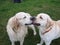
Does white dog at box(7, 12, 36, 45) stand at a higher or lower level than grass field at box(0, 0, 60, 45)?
higher

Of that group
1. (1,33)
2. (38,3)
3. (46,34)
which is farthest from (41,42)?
(38,3)

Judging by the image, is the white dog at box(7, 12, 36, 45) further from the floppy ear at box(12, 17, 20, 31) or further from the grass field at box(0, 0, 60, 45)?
the grass field at box(0, 0, 60, 45)

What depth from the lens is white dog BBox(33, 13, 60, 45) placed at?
354 centimetres

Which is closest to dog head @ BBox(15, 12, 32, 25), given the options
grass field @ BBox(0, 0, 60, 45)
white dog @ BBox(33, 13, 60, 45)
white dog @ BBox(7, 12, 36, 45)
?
white dog @ BBox(7, 12, 36, 45)

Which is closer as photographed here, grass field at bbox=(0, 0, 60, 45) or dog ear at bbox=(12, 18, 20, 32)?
dog ear at bbox=(12, 18, 20, 32)

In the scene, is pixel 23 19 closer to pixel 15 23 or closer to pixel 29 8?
pixel 15 23

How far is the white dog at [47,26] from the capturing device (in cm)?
354

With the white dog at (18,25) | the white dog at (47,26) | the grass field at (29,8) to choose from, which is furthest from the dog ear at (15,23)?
the grass field at (29,8)

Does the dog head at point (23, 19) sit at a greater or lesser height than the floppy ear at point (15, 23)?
greater

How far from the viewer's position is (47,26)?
358 cm

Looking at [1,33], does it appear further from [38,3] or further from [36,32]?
[38,3]

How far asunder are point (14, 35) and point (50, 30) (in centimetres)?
74

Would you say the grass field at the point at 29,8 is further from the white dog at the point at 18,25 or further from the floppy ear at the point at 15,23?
the floppy ear at the point at 15,23

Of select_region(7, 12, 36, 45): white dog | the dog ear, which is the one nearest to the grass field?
select_region(7, 12, 36, 45): white dog
